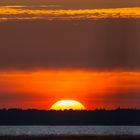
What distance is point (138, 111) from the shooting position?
237 feet

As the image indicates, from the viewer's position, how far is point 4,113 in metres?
75.8

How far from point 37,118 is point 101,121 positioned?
847 centimetres

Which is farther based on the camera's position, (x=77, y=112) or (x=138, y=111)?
(x=77, y=112)
